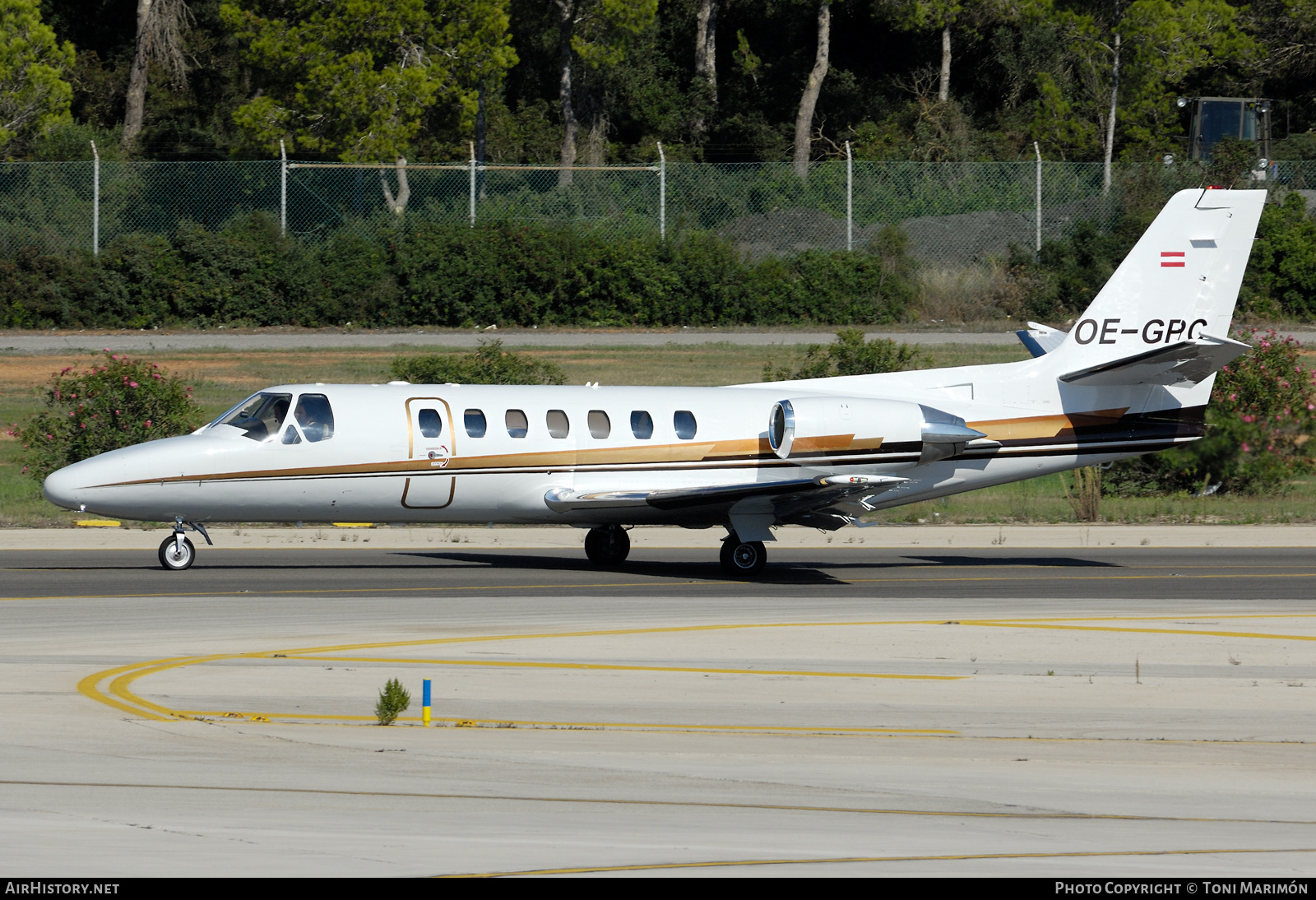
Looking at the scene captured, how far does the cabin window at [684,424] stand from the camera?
69.8 ft

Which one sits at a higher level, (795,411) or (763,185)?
(763,185)

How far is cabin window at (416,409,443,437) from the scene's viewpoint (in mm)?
20344

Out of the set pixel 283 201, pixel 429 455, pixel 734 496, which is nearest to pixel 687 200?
pixel 283 201

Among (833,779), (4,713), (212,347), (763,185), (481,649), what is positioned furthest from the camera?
(763,185)

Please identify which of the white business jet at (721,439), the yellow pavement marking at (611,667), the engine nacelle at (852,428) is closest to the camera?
the yellow pavement marking at (611,667)

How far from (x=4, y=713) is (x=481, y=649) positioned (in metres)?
4.52

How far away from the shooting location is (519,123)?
6291 cm

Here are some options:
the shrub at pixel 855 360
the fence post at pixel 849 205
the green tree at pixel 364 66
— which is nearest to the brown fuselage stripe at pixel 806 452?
the shrub at pixel 855 360

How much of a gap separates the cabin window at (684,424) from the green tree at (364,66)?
30.9 meters

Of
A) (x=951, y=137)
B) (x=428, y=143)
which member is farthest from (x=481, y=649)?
→ (x=951, y=137)

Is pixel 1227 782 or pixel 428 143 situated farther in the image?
pixel 428 143

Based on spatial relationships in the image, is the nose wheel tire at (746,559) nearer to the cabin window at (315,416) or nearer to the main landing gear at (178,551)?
the cabin window at (315,416)

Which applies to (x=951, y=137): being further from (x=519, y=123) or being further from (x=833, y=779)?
(x=833, y=779)

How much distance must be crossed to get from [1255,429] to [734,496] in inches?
554
